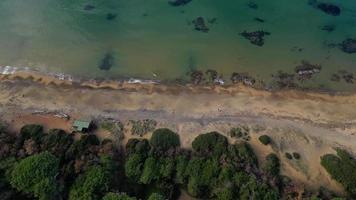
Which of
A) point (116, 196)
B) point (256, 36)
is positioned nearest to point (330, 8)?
point (256, 36)

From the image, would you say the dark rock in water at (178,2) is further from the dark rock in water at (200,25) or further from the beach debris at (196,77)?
the beach debris at (196,77)

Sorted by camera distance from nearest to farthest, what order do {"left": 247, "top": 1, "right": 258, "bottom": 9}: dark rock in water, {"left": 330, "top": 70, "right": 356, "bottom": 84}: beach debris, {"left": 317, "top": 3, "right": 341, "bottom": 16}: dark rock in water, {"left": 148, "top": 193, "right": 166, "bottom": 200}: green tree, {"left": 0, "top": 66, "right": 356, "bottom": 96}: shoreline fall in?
1. {"left": 148, "top": 193, "right": 166, "bottom": 200}: green tree
2. {"left": 0, "top": 66, "right": 356, "bottom": 96}: shoreline
3. {"left": 330, "top": 70, "right": 356, "bottom": 84}: beach debris
4. {"left": 317, "top": 3, "right": 341, "bottom": 16}: dark rock in water
5. {"left": 247, "top": 1, "right": 258, "bottom": 9}: dark rock in water

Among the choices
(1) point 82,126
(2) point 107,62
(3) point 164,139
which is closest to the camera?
(3) point 164,139

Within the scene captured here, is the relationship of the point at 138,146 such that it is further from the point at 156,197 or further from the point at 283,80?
the point at 283,80

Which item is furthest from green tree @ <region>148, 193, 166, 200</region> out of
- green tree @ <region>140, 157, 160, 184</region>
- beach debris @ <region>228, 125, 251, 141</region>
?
beach debris @ <region>228, 125, 251, 141</region>

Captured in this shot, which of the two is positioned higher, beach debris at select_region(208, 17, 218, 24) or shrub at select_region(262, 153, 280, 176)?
beach debris at select_region(208, 17, 218, 24)

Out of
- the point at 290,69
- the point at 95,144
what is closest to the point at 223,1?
the point at 290,69

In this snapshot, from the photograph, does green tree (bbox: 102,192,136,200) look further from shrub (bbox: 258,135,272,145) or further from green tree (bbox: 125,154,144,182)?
shrub (bbox: 258,135,272,145)
